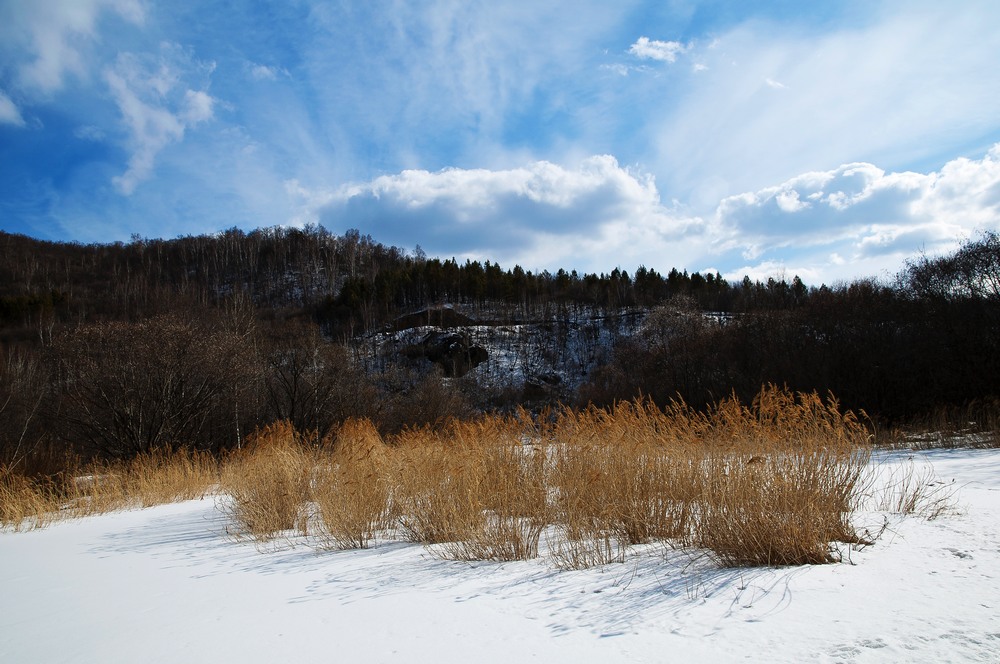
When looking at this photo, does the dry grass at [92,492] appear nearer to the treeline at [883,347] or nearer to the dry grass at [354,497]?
the dry grass at [354,497]

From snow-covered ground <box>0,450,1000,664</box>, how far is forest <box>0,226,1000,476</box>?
2.64 m

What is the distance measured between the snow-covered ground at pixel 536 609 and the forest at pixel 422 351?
8.67ft

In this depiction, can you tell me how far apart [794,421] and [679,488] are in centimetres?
116

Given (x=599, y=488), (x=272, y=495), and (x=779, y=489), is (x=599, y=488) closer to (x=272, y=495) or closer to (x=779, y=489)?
(x=779, y=489)

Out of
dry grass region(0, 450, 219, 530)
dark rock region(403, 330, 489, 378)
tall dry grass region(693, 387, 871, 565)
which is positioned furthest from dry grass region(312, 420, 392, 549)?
dark rock region(403, 330, 489, 378)

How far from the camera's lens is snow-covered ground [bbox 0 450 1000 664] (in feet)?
7.43

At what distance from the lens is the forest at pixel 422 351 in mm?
16984

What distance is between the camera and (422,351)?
5969cm

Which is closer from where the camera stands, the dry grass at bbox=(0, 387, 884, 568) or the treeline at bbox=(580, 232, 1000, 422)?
the dry grass at bbox=(0, 387, 884, 568)

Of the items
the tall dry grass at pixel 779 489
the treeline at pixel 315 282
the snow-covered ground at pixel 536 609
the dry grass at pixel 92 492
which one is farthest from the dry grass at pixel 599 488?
the treeline at pixel 315 282

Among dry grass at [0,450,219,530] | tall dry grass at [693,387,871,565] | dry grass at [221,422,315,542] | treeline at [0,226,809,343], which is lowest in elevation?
dry grass at [0,450,219,530]

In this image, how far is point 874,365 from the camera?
76.1 feet

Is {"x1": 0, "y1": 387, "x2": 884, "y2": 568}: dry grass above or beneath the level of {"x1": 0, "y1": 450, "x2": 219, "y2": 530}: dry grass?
above

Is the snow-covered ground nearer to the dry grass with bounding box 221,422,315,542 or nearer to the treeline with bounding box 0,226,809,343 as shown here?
the dry grass with bounding box 221,422,315,542
